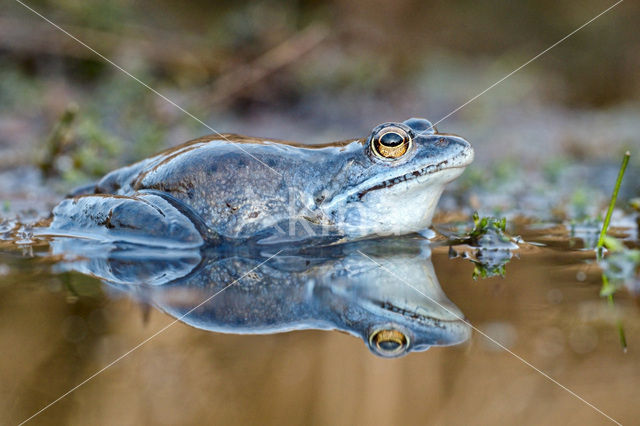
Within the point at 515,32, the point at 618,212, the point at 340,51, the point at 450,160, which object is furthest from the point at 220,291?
the point at 515,32

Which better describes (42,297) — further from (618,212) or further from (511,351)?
(618,212)

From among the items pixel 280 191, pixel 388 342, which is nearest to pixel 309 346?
pixel 388 342

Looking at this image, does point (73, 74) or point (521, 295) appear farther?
point (73, 74)

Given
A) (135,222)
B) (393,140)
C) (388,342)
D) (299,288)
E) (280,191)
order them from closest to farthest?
(388,342)
(299,288)
(135,222)
(393,140)
(280,191)

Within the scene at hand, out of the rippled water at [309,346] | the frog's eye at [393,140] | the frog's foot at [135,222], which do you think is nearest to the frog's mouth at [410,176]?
the frog's eye at [393,140]

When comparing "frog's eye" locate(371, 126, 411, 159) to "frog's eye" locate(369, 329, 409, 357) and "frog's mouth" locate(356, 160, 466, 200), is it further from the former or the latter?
"frog's eye" locate(369, 329, 409, 357)

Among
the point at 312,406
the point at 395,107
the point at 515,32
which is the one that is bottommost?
the point at 312,406

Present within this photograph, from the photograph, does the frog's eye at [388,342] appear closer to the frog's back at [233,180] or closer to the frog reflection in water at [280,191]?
the frog reflection in water at [280,191]

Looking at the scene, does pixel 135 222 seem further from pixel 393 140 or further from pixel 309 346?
pixel 309 346
